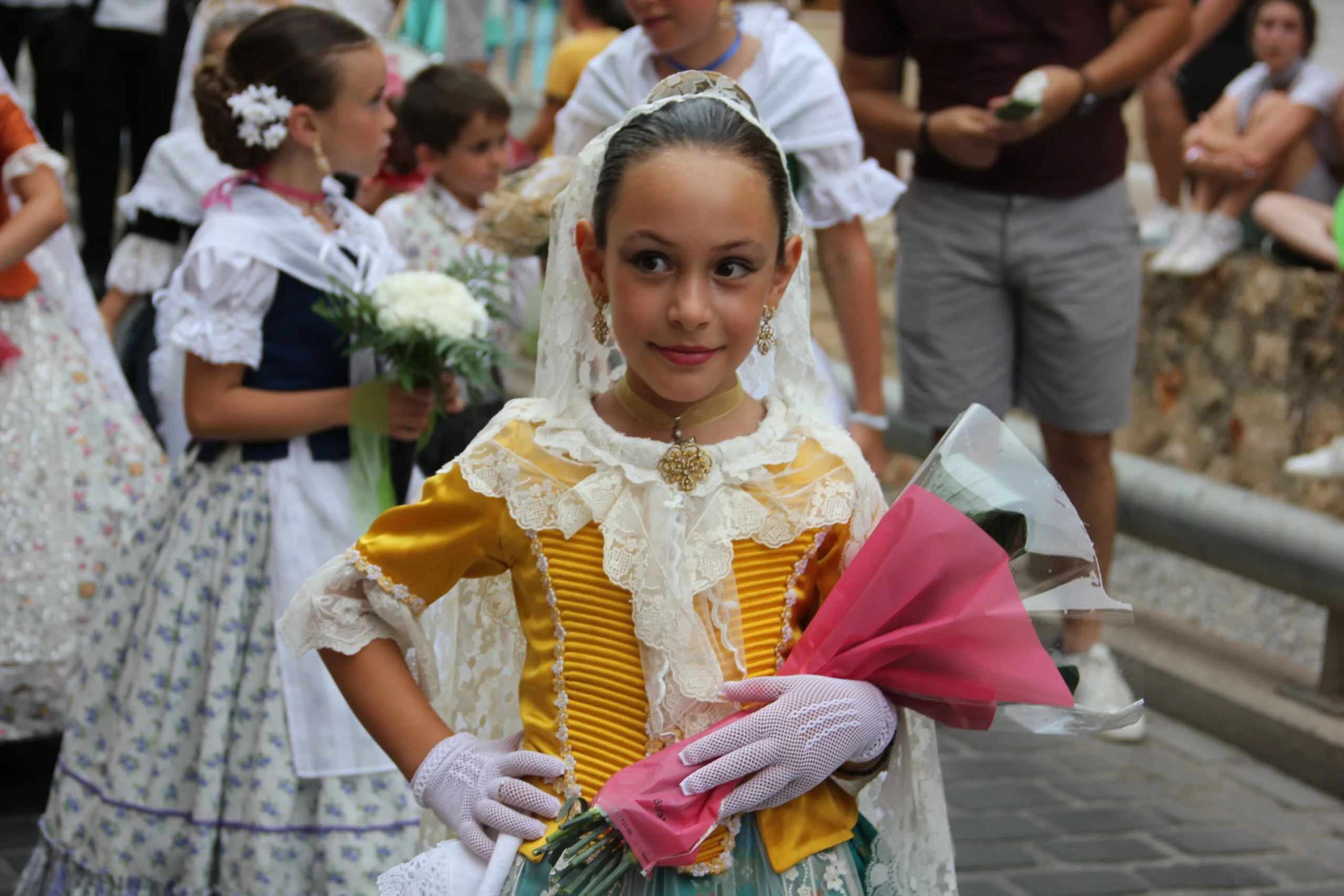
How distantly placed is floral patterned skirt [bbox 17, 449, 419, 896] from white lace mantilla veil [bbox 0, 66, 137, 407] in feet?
3.12

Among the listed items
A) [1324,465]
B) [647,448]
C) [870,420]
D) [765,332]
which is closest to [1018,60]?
[870,420]

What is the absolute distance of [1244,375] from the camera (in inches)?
234

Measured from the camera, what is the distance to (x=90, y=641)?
3195mm

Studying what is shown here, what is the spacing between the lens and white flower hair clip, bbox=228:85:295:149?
10.2 ft

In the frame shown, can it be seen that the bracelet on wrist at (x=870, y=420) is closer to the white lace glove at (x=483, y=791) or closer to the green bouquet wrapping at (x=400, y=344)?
the green bouquet wrapping at (x=400, y=344)

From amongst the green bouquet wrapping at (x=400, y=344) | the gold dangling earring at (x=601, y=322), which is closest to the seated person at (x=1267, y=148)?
the green bouquet wrapping at (x=400, y=344)

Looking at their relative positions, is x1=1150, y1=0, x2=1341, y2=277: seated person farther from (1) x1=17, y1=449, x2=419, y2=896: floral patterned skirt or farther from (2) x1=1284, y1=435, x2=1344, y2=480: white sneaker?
(1) x1=17, y1=449, x2=419, y2=896: floral patterned skirt

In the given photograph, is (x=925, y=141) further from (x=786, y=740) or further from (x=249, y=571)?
(x=786, y=740)

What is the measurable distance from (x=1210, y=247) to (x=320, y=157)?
13.6ft

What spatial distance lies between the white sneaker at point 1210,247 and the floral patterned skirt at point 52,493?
13.5 feet

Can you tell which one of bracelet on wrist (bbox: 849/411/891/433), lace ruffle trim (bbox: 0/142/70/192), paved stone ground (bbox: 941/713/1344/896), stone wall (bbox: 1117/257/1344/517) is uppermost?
lace ruffle trim (bbox: 0/142/70/192)

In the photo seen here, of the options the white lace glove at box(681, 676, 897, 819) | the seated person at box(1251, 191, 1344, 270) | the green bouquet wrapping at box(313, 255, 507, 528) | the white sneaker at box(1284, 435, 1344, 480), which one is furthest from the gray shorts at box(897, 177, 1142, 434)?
the white lace glove at box(681, 676, 897, 819)

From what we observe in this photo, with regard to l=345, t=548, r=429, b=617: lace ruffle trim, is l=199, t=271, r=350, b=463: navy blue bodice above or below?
below

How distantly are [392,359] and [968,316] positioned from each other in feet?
5.80
